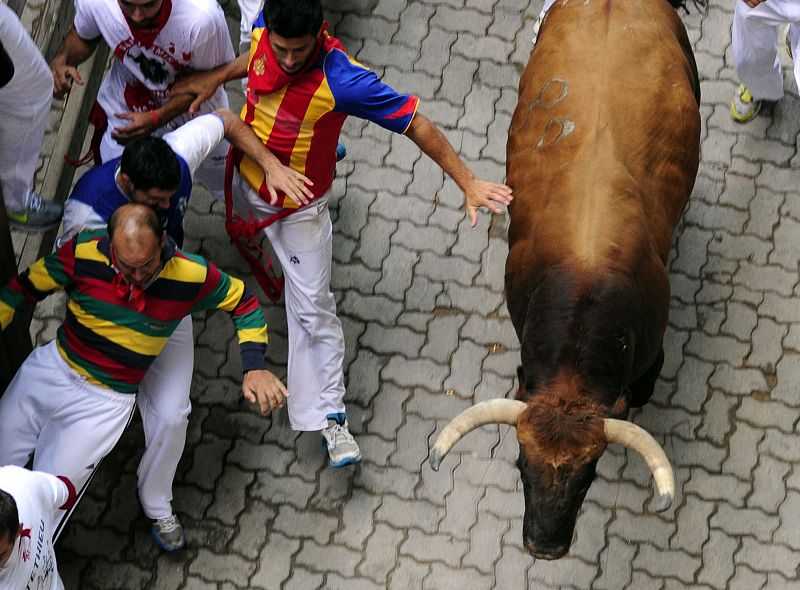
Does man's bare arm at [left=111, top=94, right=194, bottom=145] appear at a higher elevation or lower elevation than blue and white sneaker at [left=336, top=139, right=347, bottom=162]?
higher

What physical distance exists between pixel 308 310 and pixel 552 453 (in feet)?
6.04

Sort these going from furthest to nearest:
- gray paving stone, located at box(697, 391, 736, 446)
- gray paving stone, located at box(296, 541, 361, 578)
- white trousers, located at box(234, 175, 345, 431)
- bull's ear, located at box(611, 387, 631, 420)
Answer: gray paving stone, located at box(697, 391, 736, 446) → gray paving stone, located at box(296, 541, 361, 578) → white trousers, located at box(234, 175, 345, 431) → bull's ear, located at box(611, 387, 631, 420)

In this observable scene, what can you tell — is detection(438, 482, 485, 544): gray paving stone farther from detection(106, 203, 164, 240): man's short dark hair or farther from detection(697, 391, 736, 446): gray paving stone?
detection(106, 203, 164, 240): man's short dark hair

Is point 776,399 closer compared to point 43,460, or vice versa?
point 43,460

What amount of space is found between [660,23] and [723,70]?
155 centimetres

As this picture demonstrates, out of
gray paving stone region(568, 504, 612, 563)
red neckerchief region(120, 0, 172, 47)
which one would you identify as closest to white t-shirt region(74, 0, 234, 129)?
red neckerchief region(120, 0, 172, 47)

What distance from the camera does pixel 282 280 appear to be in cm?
662

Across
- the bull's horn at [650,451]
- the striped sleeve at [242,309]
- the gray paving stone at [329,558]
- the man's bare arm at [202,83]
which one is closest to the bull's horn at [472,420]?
the bull's horn at [650,451]

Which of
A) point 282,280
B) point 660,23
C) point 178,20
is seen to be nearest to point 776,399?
point 660,23

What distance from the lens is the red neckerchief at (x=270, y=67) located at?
5.20 m

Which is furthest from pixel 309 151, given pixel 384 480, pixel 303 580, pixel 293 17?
pixel 303 580

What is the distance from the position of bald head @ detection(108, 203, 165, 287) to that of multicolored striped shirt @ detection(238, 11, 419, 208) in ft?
3.05

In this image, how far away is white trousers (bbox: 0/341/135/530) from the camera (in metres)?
5.33

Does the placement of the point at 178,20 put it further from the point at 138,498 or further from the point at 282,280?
the point at 138,498
